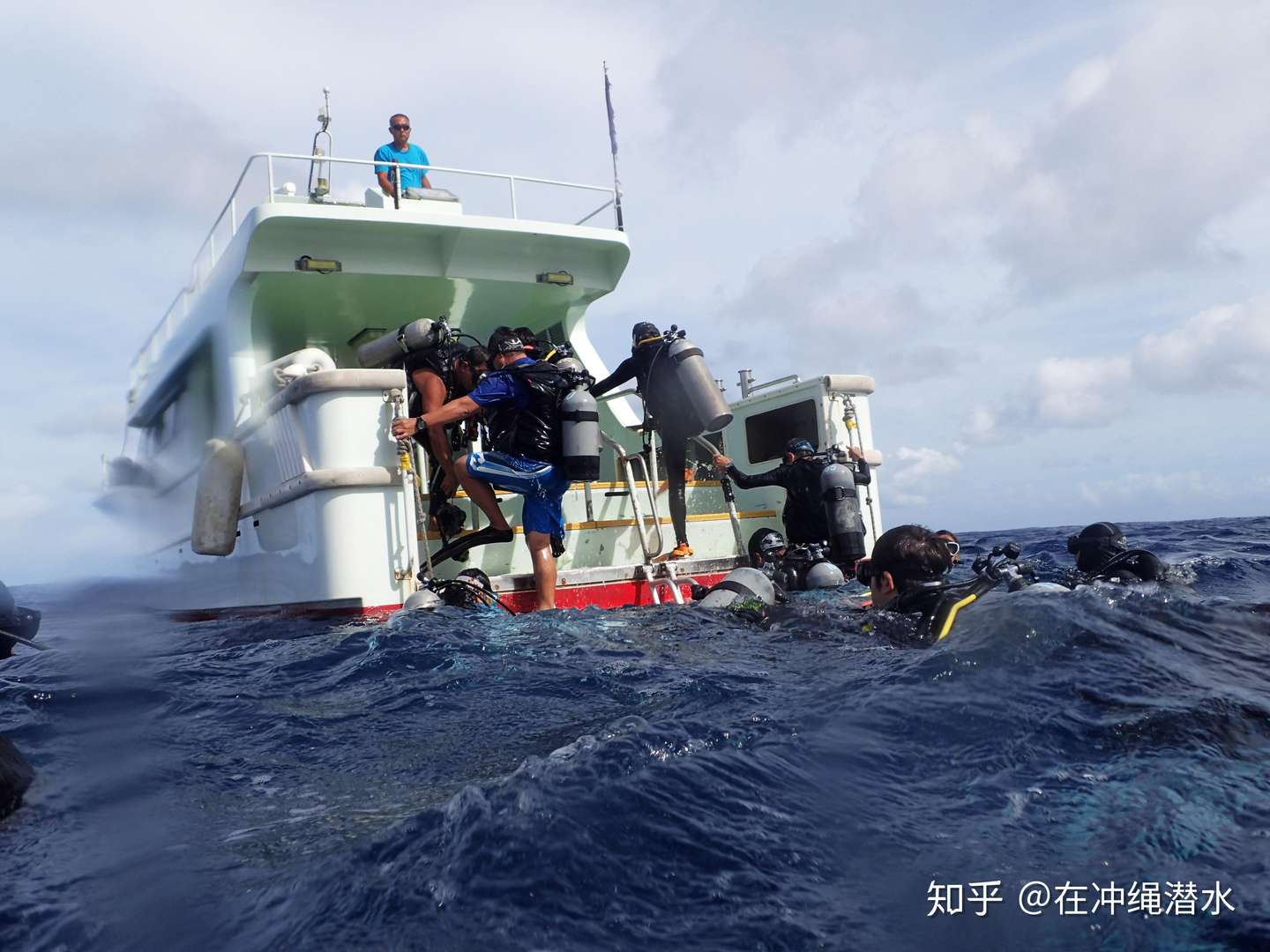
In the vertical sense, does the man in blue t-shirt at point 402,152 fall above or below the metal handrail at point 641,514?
above

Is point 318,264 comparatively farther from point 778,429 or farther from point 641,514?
point 778,429

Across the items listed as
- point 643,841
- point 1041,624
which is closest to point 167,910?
point 643,841

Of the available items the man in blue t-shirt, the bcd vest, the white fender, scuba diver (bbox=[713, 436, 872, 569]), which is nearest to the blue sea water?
the bcd vest

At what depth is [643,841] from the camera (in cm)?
193

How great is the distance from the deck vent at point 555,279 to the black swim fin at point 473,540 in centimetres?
271

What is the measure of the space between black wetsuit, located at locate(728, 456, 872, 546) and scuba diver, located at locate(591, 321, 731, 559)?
1.79 feet

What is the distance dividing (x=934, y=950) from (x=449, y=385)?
213 inches

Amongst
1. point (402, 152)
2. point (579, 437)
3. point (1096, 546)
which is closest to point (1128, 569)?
point (1096, 546)

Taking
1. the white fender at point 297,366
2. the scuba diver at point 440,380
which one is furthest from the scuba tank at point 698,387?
the white fender at point 297,366

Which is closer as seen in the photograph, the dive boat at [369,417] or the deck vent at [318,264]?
the dive boat at [369,417]

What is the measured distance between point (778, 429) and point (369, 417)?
397 cm

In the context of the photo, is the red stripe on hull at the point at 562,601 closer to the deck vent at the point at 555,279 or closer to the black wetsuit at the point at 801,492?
the black wetsuit at the point at 801,492

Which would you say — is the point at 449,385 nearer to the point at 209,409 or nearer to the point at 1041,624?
the point at 209,409

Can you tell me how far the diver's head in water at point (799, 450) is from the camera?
704cm
